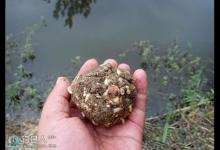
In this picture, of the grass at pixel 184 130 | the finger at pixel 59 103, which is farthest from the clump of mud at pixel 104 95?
the grass at pixel 184 130

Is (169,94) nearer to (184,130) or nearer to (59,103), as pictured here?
(184,130)

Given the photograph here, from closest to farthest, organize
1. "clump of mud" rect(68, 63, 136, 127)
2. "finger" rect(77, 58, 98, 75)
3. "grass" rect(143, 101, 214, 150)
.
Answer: "clump of mud" rect(68, 63, 136, 127)
"finger" rect(77, 58, 98, 75)
"grass" rect(143, 101, 214, 150)

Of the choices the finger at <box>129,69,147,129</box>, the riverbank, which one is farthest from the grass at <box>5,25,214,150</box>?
the finger at <box>129,69,147,129</box>

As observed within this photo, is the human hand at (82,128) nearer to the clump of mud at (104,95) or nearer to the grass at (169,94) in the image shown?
the clump of mud at (104,95)

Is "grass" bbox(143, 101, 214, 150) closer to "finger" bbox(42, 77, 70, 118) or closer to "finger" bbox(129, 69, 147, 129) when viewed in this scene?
"finger" bbox(129, 69, 147, 129)

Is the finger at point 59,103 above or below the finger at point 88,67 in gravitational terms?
below

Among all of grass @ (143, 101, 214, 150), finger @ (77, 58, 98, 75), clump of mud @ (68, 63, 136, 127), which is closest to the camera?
clump of mud @ (68, 63, 136, 127)

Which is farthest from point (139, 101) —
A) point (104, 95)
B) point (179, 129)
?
point (179, 129)

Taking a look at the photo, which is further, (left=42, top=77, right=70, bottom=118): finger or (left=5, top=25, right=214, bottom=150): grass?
(left=5, top=25, right=214, bottom=150): grass
